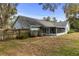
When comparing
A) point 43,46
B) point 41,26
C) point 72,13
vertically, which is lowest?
point 43,46

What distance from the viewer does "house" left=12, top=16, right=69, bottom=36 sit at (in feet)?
10.5

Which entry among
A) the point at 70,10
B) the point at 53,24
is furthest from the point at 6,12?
the point at 70,10

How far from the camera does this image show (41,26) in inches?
126

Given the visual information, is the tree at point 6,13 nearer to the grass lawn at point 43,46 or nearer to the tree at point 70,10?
the grass lawn at point 43,46

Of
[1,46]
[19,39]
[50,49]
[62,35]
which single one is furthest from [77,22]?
[1,46]

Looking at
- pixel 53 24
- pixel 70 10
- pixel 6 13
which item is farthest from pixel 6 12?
pixel 70 10

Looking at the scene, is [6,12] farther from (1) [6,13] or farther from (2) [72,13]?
(2) [72,13]

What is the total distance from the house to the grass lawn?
0.19ft

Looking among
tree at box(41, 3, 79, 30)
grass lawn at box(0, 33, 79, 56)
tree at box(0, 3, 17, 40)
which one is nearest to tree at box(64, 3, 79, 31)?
tree at box(41, 3, 79, 30)

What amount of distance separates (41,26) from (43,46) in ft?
0.70

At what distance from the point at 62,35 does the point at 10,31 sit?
1.83 ft

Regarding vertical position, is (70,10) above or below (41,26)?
above

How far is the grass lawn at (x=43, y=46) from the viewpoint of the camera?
3176mm

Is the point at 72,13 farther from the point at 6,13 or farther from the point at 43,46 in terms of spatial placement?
the point at 6,13
